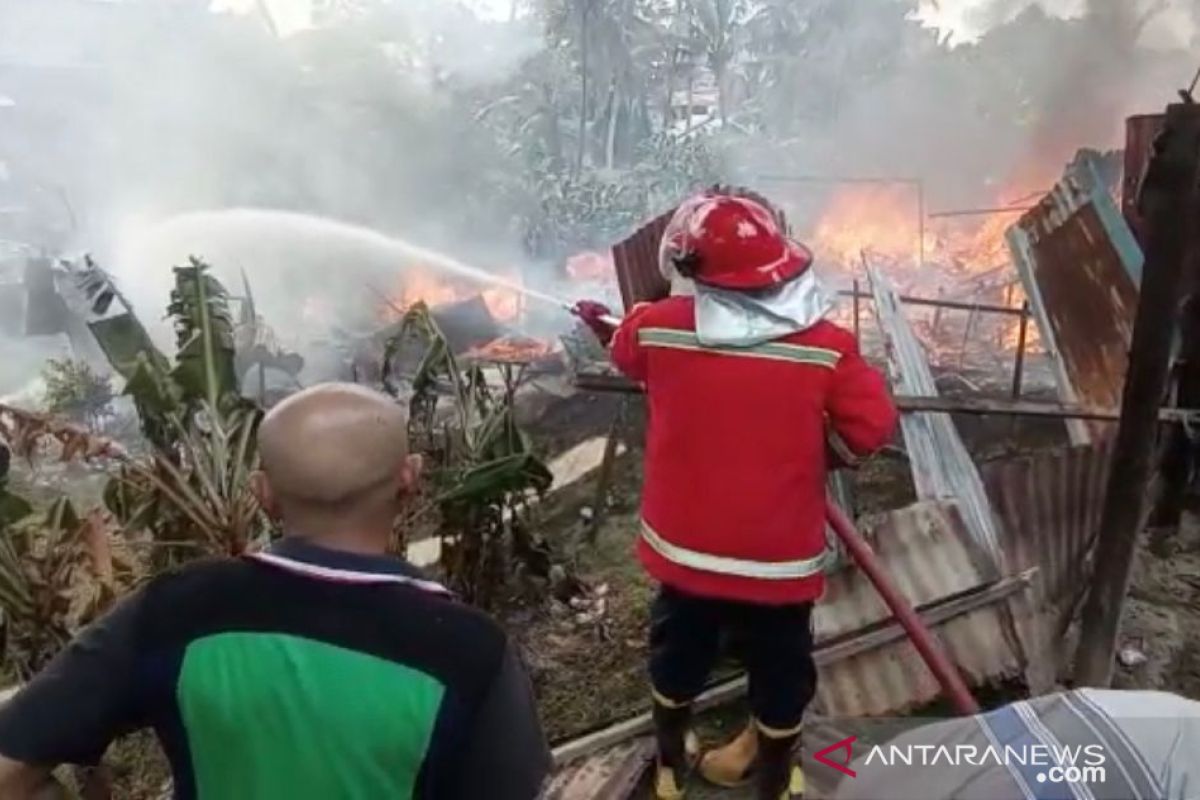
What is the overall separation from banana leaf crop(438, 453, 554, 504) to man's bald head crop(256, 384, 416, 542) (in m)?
2.30

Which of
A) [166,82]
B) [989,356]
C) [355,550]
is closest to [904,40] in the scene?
[989,356]

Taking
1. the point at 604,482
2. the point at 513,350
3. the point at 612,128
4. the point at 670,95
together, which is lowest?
the point at 604,482

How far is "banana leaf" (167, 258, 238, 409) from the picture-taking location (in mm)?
3715

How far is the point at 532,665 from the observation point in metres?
4.12

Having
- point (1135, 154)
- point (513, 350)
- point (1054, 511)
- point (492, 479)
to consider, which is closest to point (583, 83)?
point (513, 350)

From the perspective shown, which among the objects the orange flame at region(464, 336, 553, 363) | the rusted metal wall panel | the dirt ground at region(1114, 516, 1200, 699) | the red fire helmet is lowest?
the dirt ground at region(1114, 516, 1200, 699)

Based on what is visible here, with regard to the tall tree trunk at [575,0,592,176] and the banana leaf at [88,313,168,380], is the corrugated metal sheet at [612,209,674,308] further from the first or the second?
the tall tree trunk at [575,0,592,176]

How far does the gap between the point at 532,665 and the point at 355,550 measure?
277cm

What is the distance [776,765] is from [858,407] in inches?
42.4

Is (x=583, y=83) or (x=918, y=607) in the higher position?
(x=583, y=83)

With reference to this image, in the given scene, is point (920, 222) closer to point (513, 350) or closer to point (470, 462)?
point (513, 350)

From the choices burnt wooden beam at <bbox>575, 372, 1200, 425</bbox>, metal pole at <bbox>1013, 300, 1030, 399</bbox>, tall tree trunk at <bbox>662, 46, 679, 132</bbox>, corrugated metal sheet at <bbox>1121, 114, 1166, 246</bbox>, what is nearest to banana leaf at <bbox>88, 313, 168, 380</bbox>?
burnt wooden beam at <bbox>575, 372, 1200, 425</bbox>

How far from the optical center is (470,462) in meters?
4.14

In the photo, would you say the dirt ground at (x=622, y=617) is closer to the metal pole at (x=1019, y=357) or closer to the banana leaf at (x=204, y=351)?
the metal pole at (x=1019, y=357)
